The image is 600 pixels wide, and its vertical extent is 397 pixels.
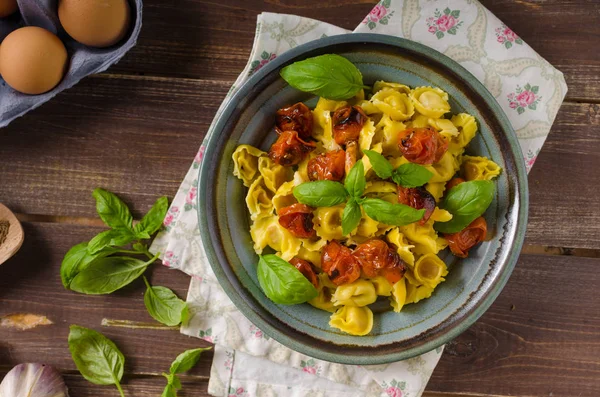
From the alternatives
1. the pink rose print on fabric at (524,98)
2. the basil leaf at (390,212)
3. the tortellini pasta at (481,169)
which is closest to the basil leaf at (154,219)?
the basil leaf at (390,212)

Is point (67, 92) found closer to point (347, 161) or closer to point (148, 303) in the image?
point (148, 303)

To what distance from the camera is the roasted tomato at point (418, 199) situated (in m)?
1.83

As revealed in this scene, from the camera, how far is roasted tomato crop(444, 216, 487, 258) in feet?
6.37

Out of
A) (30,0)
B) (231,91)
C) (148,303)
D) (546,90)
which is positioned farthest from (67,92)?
(546,90)

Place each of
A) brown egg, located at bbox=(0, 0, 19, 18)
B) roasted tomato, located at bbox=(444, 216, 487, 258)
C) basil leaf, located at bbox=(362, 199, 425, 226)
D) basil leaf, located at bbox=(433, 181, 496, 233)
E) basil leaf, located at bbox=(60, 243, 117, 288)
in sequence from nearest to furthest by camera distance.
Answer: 1. basil leaf, located at bbox=(362, 199, 425, 226)
2. basil leaf, located at bbox=(433, 181, 496, 233)
3. roasted tomato, located at bbox=(444, 216, 487, 258)
4. brown egg, located at bbox=(0, 0, 19, 18)
5. basil leaf, located at bbox=(60, 243, 117, 288)

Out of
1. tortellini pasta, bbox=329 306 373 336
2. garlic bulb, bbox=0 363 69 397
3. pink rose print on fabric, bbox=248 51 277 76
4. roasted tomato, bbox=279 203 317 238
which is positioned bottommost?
garlic bulb, bbox=0 363 69 397

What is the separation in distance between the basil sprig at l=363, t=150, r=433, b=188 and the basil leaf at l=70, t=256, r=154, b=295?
93cm

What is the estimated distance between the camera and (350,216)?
1.81 metres

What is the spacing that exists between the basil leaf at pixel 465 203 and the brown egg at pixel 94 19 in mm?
1218

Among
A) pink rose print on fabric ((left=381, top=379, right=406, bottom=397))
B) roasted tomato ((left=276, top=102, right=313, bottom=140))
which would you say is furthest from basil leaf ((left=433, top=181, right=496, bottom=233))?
pink rose print on fabric ((left=381, top=379, right=406, bottom=397))

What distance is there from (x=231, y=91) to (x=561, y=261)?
136 centimetres

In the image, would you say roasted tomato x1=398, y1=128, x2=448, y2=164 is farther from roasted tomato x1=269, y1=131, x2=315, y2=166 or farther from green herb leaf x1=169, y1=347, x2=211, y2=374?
green herb leaf x1=169, y1=347, x2=211, y2=374

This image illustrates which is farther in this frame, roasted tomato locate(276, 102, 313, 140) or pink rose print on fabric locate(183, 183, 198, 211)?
pink rose print on fabric locate(183, 183, 198, 211)

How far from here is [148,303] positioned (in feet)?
7.27
